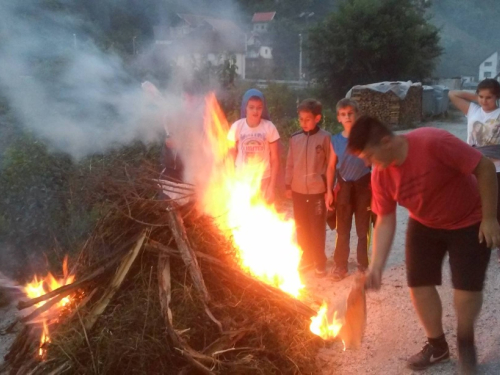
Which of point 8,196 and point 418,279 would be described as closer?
point 418,279

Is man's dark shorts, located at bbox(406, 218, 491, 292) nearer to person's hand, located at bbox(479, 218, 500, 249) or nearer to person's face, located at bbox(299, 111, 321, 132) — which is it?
person's hand, located at bbox(479, 218, 500, 249)

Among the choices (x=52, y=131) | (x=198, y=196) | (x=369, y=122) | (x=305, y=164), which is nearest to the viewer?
(x=369, y=122)

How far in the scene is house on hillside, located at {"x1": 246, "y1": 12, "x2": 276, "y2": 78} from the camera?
24.7 metres

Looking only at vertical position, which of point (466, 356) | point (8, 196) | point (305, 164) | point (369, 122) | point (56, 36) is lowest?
point (466, 356)

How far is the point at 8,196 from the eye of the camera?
573cm

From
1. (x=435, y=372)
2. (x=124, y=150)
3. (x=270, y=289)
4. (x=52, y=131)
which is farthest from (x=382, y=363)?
(x=52, y=131)

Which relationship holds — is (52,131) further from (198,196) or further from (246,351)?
(246,351)

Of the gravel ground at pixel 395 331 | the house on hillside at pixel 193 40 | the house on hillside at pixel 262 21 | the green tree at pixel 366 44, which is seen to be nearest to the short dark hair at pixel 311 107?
the gravel ground at pixel 395 331

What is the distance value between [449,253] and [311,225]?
2.12 meters

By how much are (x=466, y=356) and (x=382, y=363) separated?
60 cm

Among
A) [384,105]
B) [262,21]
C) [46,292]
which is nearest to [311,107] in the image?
[46,292]

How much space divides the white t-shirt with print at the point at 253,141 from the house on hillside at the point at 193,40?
4.64 m

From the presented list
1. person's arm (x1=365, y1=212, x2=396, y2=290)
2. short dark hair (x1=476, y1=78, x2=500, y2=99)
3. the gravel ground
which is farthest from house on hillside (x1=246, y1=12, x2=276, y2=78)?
person's arm (x1=365, y1=212, x2=396, y2=290)

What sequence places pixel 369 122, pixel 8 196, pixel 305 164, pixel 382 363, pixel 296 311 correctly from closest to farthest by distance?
1. pixel 369 122
2. pixel 382 363
3. pixel 296 311
4. pixel 305 164
5. pixel 8 196
